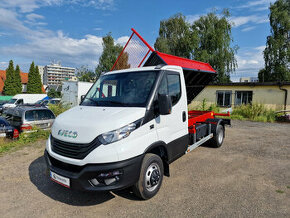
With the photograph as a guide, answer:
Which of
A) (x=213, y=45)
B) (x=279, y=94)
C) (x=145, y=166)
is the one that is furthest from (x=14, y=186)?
(x=213, y=45)

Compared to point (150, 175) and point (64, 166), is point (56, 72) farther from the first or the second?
point (150, 175)

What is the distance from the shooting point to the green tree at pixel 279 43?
976 inches

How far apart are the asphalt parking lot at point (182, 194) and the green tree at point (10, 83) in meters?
42.3

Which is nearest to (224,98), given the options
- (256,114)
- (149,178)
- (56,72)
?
(256,114)

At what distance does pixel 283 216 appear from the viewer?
289cm

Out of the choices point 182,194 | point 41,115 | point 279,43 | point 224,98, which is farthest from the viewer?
point 279,43

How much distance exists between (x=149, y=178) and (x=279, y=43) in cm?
3020

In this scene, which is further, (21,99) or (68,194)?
(21,99)

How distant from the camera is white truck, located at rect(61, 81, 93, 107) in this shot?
16.7 meters

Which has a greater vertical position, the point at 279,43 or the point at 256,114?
the point at 279,43

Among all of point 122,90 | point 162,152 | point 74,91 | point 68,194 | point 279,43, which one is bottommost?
point 68,194

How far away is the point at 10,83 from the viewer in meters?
40.1

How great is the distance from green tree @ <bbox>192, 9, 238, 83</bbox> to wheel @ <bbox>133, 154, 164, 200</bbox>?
24.3m

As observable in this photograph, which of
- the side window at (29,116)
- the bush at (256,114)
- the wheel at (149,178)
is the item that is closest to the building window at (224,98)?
the bush at (256,114)
